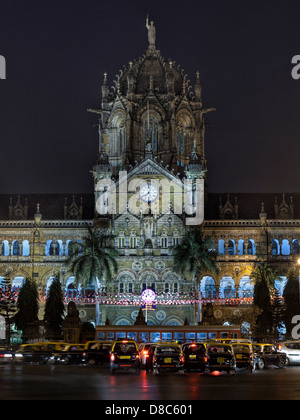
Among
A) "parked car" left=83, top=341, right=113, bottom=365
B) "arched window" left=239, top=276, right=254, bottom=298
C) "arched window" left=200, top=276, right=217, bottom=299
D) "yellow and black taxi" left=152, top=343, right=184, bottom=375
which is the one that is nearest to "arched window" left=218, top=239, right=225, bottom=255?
"arched window" left=200, top=276, right=217, bottom=299

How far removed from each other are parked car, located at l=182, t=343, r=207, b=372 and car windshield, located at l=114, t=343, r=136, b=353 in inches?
120

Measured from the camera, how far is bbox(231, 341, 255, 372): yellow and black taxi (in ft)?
139

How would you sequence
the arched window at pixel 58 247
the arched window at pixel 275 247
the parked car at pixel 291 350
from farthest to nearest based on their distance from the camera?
the arched window at pixel 58 247 < the arched window at pixel 275 247 < the parked car at pixel 291 350

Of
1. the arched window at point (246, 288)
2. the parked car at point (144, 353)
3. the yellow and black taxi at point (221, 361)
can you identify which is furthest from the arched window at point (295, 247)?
the yellow and black taxi at point (221, 361)

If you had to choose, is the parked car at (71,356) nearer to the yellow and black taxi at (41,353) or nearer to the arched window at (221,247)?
the yellow and black taxi at (41,353)

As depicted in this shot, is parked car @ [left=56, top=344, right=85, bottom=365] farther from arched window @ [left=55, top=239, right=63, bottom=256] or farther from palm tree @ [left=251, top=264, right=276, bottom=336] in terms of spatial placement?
arched window @ [left=55, top=239, right=63, bottom=256]

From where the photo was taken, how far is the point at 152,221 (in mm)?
91125

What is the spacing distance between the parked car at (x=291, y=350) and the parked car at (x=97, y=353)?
11226 mm

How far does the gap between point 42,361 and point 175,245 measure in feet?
123

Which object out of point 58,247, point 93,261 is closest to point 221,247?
point 93,261

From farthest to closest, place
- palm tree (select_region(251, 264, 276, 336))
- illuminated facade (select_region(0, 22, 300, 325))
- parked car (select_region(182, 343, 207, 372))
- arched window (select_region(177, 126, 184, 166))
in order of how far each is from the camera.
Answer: arched window (select_region(177, 126, 184, 166)) < illuminated facade (select_region(0, 22, 300, 325)) < palm tree (select_region(251, 264, 276, 336)) < parked car (select_region(182, 343, 207, 372))

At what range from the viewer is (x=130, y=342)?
41.7 m

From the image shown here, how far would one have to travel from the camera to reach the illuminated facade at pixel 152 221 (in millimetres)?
90188

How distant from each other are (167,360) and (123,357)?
238 centimetres
